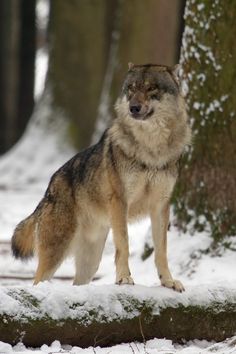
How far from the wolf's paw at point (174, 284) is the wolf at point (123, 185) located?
0.04ft

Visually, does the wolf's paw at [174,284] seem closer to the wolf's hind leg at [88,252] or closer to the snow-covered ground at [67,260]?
the snow-covered ground at [67,260]

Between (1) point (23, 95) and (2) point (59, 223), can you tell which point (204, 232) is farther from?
(1) point (23, 95)

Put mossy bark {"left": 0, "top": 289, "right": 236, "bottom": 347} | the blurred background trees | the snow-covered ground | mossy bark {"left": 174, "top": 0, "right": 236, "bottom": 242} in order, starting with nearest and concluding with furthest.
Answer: mossy bark {"left": 0, "top": 289, "right": 236, "bottom": 347}
the snow-covered ground
mossy bark {"left": 174, "top": 0, "right": 236, "bottom": 242}
the blurred background trees

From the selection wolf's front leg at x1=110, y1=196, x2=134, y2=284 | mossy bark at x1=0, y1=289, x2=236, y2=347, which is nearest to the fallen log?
mossy bark at x1=0, y1=289, x2=236, y2=347

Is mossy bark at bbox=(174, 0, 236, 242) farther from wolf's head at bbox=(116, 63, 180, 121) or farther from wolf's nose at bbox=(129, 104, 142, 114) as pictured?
wolf's nose at bbox=(129, 104, 142, 114)

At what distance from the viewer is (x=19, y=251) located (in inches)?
310

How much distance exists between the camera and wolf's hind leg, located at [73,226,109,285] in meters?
7.64

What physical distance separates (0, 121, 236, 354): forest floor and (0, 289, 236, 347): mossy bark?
0.23ft

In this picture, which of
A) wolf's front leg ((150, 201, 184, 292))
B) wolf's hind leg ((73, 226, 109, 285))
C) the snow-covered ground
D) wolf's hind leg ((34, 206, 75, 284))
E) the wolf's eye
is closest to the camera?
the snow-covered ground

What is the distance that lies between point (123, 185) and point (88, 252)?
3.07ft

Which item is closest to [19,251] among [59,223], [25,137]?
[59,223]

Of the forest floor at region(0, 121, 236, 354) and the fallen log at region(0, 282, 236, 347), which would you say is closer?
the fallen log at region(0, 282, 236, 347)

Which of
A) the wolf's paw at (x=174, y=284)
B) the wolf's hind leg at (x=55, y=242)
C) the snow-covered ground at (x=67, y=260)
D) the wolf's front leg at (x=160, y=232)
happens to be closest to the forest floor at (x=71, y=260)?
the snow-covered ground at (x=67, y=260)

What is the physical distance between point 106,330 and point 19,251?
2126 millimetres
